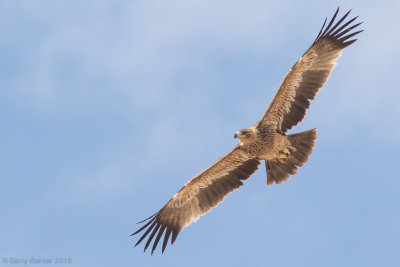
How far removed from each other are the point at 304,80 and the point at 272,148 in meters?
1.68

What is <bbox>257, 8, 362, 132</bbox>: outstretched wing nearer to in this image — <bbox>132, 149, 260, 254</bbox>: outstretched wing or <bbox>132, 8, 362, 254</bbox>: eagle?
<bbox>132, 8, 362, 254</bbox>: eagle

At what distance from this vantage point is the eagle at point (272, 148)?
30.5 feet

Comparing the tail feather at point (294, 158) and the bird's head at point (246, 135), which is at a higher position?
the bird's head at point (246, 135)

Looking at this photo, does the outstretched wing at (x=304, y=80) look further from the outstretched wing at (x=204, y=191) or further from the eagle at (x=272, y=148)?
the outstretched wing at (x=204, y=191)

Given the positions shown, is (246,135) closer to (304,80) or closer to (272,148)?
(272,148)

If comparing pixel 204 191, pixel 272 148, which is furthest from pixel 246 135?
pixel 204 191

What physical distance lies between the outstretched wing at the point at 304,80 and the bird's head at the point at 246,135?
14.9 inches

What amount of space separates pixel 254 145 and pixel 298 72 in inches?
74.7

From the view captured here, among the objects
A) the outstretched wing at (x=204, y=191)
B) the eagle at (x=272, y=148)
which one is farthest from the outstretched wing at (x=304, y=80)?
the outstretched wing at (x=204, y=191)

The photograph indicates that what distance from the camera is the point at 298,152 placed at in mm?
9328

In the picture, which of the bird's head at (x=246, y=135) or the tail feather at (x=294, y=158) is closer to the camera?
the bird's head at (x=246, y=135)

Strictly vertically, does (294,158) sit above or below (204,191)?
below

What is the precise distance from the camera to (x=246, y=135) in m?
9.16

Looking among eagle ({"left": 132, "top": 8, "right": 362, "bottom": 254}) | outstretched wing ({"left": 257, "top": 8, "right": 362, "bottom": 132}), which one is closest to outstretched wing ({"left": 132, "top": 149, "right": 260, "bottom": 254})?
eagle ({"left": 132, "top": 8, "right": 362, "bottom": 254})
